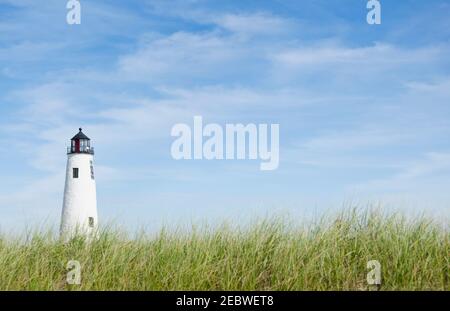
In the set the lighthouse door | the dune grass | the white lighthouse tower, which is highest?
the lighthouse door

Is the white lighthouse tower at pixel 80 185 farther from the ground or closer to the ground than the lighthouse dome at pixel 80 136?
closer to the ground

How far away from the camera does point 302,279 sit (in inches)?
376

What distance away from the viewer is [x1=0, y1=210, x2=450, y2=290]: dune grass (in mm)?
9562

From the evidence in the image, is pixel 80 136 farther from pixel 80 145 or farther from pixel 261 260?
pixel 261 260

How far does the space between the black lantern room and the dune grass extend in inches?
576

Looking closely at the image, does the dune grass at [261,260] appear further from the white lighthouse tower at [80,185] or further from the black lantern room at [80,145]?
the black lantern room at [80,145]

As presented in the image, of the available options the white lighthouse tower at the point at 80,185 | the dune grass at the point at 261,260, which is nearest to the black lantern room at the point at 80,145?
the white lighthouse tower at the point at 80,185

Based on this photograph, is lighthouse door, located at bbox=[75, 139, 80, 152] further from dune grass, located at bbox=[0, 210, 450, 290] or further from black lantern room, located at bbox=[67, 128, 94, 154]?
dune grass, located at bbox=[0, 210, 450, 290]

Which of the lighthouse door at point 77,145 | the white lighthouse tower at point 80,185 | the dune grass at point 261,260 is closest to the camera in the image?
the dune grass at point 261,260

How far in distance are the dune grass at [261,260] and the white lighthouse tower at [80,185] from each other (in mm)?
12143

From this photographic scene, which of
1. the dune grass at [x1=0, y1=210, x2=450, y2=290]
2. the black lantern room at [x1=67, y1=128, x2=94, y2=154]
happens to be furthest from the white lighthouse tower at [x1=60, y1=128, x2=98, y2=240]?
the dune grass at [x1=0, y1=210, x2=450, y2=290]

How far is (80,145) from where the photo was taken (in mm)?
25219

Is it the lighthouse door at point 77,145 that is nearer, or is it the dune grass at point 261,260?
the dune grass at point 261,260

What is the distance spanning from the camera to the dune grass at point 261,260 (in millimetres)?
9562
